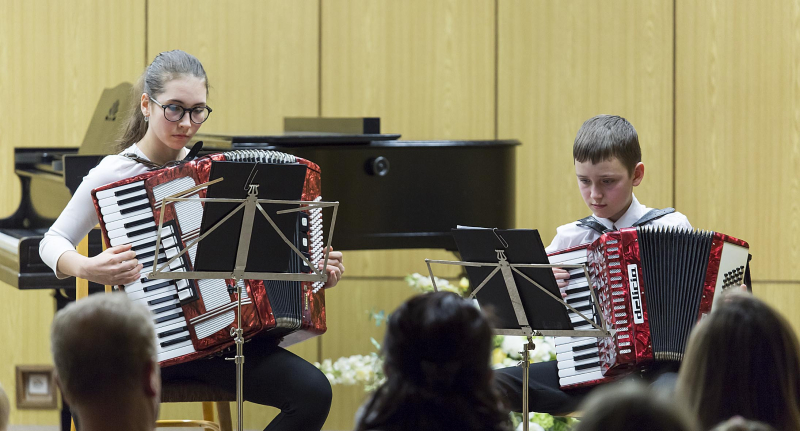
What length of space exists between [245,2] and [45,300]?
1898 millimetres

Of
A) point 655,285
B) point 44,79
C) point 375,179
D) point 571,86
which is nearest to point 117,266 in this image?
point 655,285

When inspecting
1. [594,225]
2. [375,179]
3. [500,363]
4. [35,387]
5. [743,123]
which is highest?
[743,123]

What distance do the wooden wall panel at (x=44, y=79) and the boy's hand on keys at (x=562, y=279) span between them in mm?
3084

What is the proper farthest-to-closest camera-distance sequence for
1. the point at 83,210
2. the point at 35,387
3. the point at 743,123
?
the point at 35,387 < the point at 743,123 < the point at 83,210

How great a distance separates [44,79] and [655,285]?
355cm

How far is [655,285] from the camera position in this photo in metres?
2.51

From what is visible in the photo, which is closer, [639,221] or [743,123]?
[639,221]

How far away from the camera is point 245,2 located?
4.84 metres

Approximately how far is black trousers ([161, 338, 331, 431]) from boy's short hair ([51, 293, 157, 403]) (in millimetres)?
1200

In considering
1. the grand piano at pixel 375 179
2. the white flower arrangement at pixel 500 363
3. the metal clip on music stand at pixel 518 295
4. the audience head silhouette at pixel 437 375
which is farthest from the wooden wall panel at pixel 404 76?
the audience head silhouette at pixel 437 375

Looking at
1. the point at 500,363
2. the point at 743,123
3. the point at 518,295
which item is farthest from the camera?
the point at 743,123

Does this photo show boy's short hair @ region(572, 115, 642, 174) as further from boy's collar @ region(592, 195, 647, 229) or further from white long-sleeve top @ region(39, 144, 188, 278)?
white long-sleeve top @ region(39, 144, 188, 278)

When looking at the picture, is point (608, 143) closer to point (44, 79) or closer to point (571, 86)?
point (571, 86)

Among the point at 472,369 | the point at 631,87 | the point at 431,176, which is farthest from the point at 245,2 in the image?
the point at 472,369
